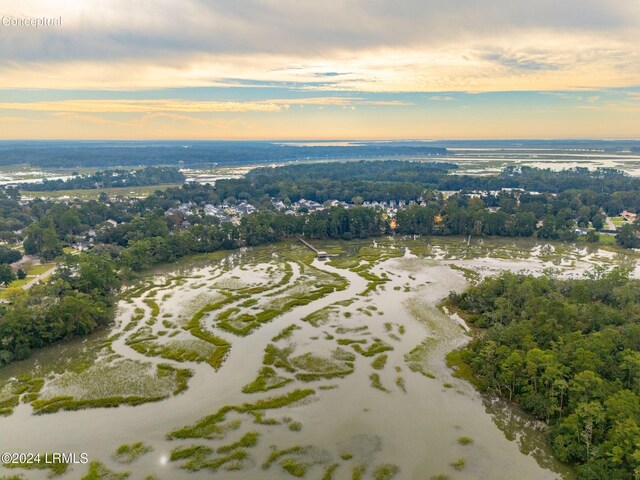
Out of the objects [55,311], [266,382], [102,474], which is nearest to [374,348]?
[266,382]

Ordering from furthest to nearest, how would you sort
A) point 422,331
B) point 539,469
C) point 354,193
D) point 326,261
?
point 354,193
point 326,261
point 422,331
point 539,469

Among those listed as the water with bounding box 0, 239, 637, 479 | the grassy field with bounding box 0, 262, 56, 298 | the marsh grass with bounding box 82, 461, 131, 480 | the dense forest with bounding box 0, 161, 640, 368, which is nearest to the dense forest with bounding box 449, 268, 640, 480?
the water with bounding box 0, 239, 637, 479

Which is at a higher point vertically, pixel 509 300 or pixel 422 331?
pixel 509 300

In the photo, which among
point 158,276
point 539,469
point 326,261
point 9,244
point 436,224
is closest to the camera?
point 539,469

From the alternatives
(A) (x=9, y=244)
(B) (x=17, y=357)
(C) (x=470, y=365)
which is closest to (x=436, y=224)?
(C) (x=470, y=365)

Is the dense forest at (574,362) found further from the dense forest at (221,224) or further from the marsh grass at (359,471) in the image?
the dense forest at (221,224)

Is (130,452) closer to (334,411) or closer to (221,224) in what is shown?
(334,411)

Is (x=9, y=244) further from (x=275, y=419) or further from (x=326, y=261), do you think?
(x=275, y=419)
